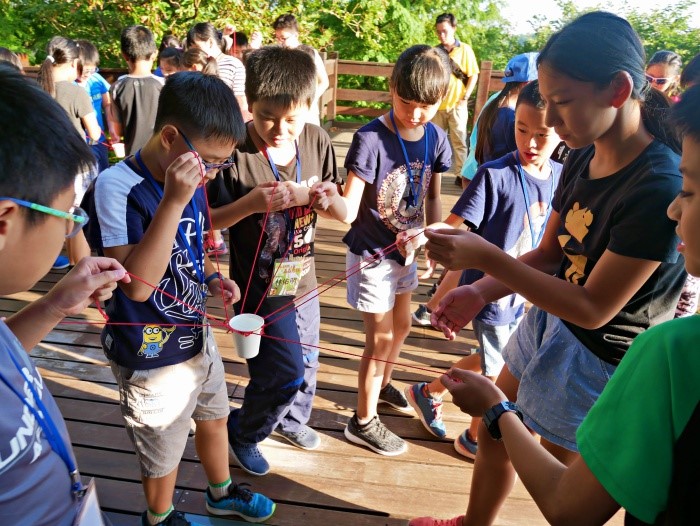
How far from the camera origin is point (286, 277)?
2.15m

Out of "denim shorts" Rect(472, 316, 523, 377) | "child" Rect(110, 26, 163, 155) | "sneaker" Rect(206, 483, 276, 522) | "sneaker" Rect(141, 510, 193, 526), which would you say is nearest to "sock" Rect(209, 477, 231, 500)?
"sneaker" Rect(206, 483, 276, 522)

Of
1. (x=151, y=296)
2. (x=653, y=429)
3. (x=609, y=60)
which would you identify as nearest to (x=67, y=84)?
(x=151, y=296)

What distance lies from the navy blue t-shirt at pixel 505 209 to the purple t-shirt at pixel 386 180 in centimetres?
21

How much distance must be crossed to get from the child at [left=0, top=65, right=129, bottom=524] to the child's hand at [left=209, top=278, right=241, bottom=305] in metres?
0.82

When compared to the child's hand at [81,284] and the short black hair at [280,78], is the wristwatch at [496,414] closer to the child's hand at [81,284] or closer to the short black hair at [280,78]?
the child's hand at [81,284]

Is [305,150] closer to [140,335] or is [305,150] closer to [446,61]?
[446,61]

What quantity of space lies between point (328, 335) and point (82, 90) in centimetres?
264

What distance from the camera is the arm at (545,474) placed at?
0.92 m

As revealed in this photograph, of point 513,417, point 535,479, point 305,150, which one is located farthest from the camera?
point 305,150

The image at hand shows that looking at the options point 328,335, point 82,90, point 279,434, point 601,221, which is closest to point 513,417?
point 601,221

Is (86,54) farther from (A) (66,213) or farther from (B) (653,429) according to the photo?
(B) (653,429)

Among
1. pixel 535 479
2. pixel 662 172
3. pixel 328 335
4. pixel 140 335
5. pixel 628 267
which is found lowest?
pixel 328 335

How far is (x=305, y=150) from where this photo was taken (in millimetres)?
2211

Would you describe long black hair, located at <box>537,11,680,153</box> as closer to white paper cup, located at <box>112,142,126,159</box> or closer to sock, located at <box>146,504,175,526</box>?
sock, located at <box>146,504,175,526</box>
